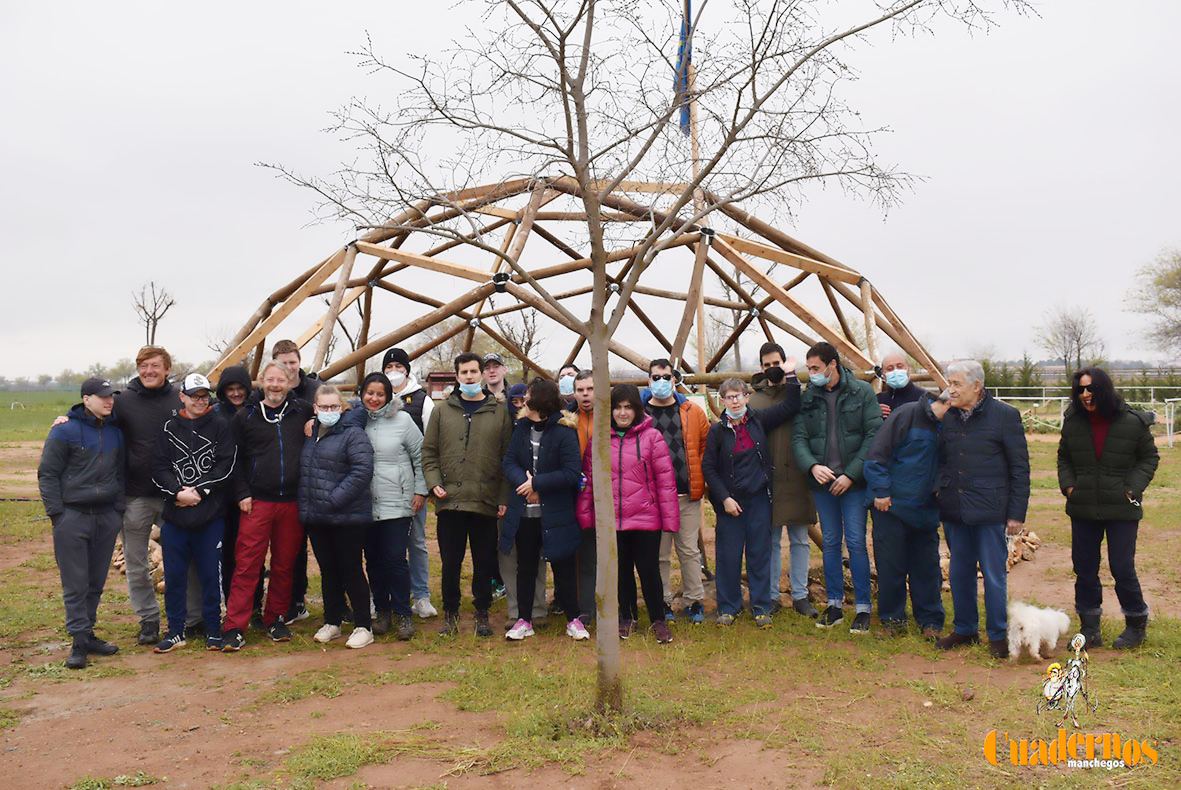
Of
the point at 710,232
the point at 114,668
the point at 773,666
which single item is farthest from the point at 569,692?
the point at 710,232

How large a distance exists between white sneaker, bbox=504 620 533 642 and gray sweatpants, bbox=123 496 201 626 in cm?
218

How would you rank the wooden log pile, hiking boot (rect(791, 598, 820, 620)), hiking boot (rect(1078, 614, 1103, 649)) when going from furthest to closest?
1. the wooden log pile
2. hiking boot (rect(791, 598, 820, 620))
3. hiking boot (rect(1078, 614, 1103, 649))

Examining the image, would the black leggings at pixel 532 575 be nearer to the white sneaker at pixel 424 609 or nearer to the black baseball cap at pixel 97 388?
the white sneaker at pixel 424 609

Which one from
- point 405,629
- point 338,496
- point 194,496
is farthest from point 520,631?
point 194,496

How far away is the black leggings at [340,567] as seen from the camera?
5.81m

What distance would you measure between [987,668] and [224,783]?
Answer: 3.98m

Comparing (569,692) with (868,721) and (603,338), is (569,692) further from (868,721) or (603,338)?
(603,338)

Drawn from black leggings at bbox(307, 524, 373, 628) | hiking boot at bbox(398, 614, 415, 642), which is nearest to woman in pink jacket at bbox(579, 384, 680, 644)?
hiking boot at bbox(398, 614, 415, 642)

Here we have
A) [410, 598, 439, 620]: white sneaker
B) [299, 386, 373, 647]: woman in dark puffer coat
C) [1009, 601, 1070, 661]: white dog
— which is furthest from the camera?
[410, 598, 439, 620]: white sneaker

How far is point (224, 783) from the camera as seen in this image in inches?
145

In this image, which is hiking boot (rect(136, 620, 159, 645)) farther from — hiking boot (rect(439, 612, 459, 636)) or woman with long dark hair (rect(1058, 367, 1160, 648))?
woman with long dark hair (rect(1058, 367, 1160, 648))

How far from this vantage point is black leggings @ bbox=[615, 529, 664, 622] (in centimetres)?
578

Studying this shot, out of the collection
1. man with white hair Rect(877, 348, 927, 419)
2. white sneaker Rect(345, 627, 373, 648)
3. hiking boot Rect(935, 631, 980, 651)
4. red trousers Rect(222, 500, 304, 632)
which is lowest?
hiking boot Rect(935, 631, 980, 651)

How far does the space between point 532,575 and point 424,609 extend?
115 centimetres
